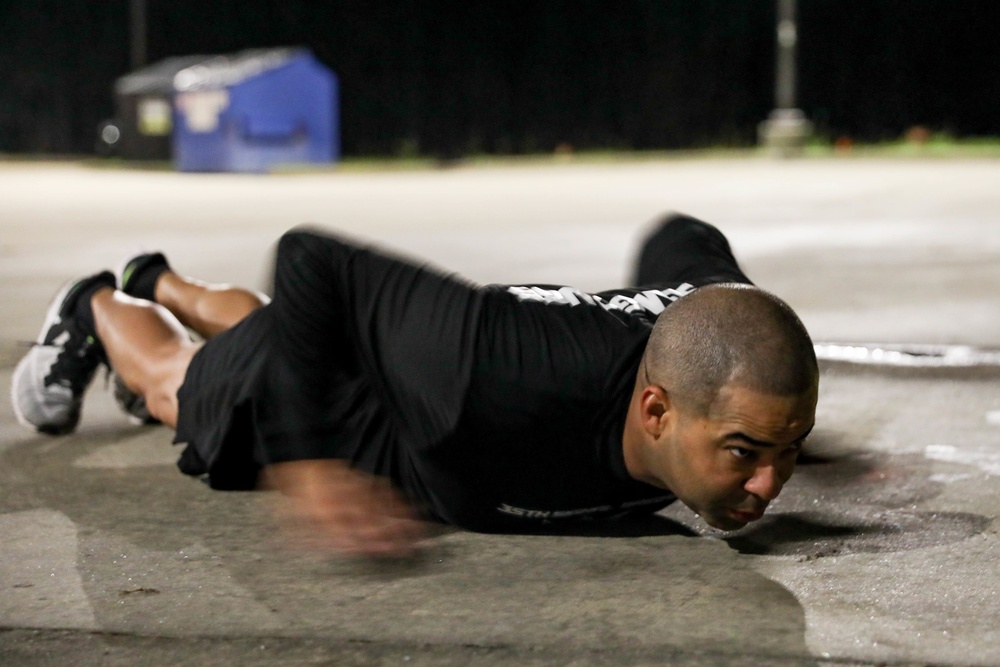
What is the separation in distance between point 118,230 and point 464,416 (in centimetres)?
934

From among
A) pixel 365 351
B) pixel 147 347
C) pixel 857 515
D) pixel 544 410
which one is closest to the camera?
pixel 544 410

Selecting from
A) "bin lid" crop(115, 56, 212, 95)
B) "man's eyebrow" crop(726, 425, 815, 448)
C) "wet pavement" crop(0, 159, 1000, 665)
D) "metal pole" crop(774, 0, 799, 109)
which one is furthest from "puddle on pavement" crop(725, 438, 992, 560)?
"bin lid" crop(115, 56, 212, 95)

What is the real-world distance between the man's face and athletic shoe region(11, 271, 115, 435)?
2001 mm

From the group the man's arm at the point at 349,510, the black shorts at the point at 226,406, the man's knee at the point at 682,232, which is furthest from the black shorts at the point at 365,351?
the man's knee at the point at 682,232

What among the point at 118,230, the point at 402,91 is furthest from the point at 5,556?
the point at 402,91

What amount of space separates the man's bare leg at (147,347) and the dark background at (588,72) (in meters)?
24.6

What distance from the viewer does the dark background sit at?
29.9 metres

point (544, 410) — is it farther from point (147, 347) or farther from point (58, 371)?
point (58, 371)

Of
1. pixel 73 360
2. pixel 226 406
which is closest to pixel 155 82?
pixel 73 360

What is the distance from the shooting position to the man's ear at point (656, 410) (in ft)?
8.46

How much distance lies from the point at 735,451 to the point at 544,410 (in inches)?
15.8

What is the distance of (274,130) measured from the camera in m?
23.8

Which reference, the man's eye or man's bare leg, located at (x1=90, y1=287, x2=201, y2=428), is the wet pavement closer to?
man's bare leg, located at (x1=90, y1=287, x2=201, y2=428)

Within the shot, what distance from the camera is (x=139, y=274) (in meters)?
4.24
